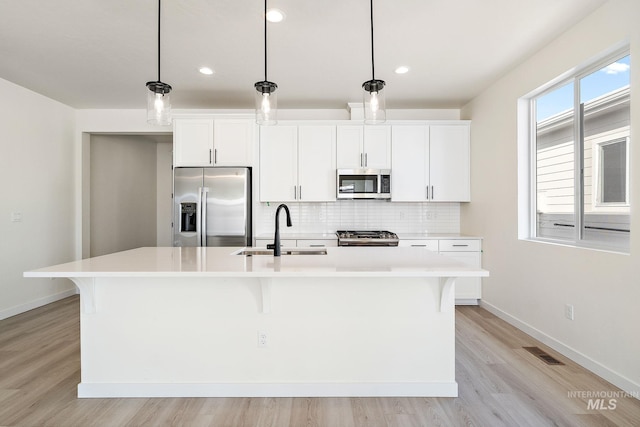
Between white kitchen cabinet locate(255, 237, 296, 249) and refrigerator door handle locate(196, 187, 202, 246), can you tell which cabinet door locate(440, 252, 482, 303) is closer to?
white kitchen cabinet locate(255, 237, 296, 249)

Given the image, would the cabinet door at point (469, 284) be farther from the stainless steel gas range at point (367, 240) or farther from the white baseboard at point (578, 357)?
the stainless steel gas range at point (367, 240)

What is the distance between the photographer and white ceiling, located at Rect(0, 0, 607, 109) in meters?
2.29

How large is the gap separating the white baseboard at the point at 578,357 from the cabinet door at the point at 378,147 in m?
2.19

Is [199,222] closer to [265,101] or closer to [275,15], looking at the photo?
[265,101]

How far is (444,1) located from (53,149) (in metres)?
4.69

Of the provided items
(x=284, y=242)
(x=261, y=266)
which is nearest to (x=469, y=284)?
(x=284, y=242)

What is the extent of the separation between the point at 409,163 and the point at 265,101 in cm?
260

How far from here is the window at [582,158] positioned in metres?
2.32

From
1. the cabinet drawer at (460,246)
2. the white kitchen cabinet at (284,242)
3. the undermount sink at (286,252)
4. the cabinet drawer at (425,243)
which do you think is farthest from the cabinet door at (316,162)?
the undermount sink at (286,252)

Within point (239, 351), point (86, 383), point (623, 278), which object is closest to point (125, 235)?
point (86, 383)

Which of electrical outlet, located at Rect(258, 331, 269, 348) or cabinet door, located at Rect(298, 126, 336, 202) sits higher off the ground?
cabinet door, located at Rect(298, 126, 336, 202)

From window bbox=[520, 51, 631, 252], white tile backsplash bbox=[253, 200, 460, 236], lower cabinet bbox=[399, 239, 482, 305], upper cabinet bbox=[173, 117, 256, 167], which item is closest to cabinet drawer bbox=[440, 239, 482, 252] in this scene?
lower cabinet bbox=[399, 239, 482, 305]

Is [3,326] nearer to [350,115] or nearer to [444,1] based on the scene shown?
[350,115]

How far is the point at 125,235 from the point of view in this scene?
543cm
